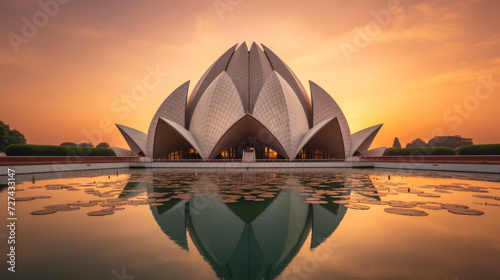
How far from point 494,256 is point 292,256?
3.28 meters

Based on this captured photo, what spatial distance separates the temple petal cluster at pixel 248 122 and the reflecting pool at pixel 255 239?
25078mm

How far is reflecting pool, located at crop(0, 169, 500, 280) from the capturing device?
3.83 meters

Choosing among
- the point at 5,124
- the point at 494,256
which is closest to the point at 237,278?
the point at 494,256

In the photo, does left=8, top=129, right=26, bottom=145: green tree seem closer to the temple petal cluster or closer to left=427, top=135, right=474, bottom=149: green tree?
the temple petal cluster

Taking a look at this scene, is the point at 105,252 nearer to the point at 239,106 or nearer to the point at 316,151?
the point at 239,106

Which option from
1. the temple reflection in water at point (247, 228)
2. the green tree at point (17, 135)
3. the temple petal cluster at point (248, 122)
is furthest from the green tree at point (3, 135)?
the temple reflection in water at point (247, 228)

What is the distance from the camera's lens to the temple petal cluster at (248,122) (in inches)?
1410

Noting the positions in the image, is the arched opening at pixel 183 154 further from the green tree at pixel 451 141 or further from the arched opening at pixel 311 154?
the green tree at pixel 451 141

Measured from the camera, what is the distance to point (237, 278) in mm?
3684

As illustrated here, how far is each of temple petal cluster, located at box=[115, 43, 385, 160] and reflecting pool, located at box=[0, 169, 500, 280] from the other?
25.1 m

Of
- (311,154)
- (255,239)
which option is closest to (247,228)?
(255,239)

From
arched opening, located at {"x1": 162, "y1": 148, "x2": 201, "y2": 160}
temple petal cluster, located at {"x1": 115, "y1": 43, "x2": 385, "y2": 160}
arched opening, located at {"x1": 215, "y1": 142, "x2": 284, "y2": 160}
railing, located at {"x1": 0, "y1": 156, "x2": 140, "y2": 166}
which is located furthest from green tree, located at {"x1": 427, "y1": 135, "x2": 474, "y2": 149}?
railing, located at {"x1": 0, "y1": 156, "x2": 140, "y2": 166}

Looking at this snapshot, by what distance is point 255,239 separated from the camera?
5.28 metres

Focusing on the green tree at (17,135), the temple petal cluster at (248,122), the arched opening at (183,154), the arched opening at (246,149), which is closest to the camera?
the temple petal cluster at (248,122)
